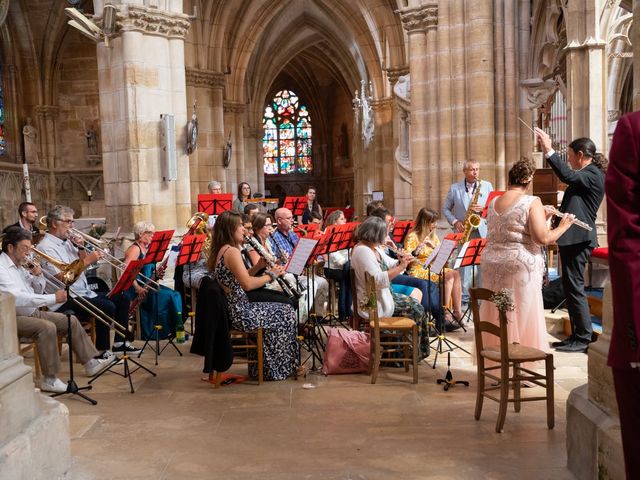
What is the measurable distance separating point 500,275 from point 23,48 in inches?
855

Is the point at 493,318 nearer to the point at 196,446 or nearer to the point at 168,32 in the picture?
the point at 196,446

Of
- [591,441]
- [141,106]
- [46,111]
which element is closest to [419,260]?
[591,441]

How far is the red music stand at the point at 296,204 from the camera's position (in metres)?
12.1

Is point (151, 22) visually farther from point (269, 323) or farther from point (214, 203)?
point (269, 323)

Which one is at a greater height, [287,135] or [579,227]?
[287,135]

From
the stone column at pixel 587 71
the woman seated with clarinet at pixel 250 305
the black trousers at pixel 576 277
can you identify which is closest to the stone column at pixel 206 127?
the stone column at pixel 587 71

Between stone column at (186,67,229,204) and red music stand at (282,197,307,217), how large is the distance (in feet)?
27.0

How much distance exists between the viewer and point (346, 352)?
21.0 ft

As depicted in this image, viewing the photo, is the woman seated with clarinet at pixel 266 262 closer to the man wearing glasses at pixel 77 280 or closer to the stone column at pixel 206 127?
the man wearing glasses at pixel 77 280

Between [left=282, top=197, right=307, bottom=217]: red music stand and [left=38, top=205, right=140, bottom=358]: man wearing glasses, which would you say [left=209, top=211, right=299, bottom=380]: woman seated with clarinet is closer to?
[left=38, top=205, right=140, bottom=358]: man wearing glasses

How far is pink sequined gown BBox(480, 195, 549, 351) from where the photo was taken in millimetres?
5418

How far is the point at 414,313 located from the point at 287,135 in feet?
121

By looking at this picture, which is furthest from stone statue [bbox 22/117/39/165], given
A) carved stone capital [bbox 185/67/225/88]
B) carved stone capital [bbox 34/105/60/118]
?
carved stone capital [bbox 185/67/225/88]

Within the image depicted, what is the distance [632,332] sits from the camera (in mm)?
2236
